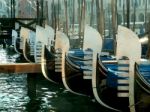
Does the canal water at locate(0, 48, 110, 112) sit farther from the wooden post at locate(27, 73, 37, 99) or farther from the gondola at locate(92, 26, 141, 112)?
the gondola at locate(92, 26, 141, 112)

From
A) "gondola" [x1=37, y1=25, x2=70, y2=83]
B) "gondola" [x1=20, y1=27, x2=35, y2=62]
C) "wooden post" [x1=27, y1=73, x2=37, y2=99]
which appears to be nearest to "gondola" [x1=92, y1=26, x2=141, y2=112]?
"wooden post" [x1=27, y1=73, x2=37, y2=99]

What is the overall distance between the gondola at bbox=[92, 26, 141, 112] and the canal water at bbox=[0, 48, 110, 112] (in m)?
0.86

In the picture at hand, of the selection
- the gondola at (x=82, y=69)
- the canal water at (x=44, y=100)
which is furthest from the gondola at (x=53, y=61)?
the gondola at (x=82, y=69)

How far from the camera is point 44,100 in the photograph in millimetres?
12906

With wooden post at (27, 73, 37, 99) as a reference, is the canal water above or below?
below

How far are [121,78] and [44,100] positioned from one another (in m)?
4.01

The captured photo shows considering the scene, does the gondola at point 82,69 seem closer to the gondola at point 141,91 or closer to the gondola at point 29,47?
the gondola at point 141,91

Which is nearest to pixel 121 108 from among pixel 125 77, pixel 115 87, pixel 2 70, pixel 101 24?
pixel 115 87

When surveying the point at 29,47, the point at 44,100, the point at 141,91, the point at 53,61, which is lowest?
the point at 44,100

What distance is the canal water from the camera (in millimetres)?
11578

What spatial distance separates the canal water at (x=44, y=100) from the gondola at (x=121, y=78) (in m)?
0.86

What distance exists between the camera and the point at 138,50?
28.3 feet

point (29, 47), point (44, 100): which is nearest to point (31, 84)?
point (44, 100)

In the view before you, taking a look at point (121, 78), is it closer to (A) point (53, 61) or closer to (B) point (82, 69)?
(B) point (82, 69)
